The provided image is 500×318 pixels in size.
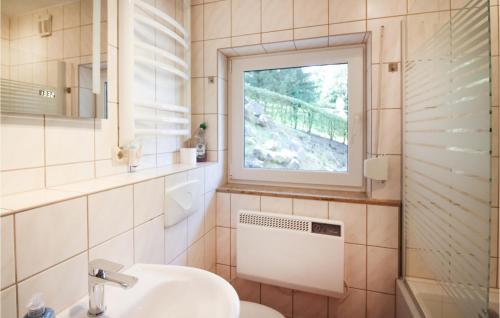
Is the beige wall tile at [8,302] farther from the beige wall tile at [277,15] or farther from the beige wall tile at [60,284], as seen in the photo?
the beige wall tile at [277,15]

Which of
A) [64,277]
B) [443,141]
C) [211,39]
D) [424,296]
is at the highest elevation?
[211,39]

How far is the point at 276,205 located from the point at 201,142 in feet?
2.03

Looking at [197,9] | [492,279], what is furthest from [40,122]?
[492,279]

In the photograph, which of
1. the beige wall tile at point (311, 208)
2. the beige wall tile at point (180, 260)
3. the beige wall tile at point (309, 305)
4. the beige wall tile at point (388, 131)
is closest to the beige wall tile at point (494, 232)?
the beige wall tile at point (388, 131)

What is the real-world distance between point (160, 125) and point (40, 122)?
628 millimetres

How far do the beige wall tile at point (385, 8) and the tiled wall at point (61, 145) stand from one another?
4.02ft

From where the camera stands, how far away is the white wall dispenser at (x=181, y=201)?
1.18 meters

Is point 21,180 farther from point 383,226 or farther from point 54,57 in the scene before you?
point 383,226

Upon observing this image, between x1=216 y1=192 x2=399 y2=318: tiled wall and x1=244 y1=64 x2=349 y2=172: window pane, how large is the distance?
301 mm

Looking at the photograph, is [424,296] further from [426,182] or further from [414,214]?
[426,182]

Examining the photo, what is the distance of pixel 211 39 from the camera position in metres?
1.70

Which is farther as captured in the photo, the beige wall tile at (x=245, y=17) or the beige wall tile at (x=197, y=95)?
the beige wall tile at (x=197, y=95)

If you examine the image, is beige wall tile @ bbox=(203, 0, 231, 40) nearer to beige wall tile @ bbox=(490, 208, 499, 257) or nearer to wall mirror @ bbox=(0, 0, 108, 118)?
wall mirror @ bbox=(0, 0, 108, 118)

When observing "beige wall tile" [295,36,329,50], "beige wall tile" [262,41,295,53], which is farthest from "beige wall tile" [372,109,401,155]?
"beige wall tile" [262,41,295,53]
